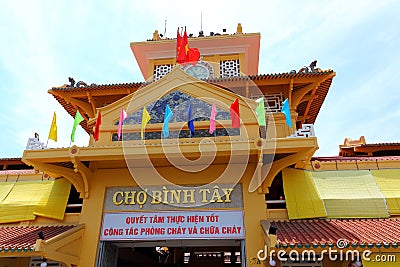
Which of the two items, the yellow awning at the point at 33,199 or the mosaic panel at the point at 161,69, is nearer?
the yellow awning at the point at 33,199

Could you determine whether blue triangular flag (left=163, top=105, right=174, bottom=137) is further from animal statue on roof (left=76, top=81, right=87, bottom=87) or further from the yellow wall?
the yellow wall

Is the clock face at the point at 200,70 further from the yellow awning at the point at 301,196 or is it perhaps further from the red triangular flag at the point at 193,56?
the yellow awning at the point at 301,196

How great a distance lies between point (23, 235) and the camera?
310 inches

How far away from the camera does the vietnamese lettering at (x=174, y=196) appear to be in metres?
8.53

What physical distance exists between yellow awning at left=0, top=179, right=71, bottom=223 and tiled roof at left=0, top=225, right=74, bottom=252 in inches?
13.1

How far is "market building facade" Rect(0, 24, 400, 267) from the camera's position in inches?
313

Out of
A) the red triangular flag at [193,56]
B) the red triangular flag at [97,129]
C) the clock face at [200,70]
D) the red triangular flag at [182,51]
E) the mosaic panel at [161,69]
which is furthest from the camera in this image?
the mosaic panel at [161,69]

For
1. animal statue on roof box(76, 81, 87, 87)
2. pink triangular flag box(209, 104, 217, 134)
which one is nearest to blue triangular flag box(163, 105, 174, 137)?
pink triangular flag box(209, 104, 217, 134)

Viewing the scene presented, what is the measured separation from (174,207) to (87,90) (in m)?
5.34

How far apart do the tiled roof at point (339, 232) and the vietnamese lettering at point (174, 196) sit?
1.48 m

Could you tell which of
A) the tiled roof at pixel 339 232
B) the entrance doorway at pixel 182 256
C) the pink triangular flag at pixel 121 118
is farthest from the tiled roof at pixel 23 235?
the tiled roof at pixel 339 232

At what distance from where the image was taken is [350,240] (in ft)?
21.5

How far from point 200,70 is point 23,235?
819 cm

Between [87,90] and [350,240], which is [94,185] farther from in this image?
[350,240]
